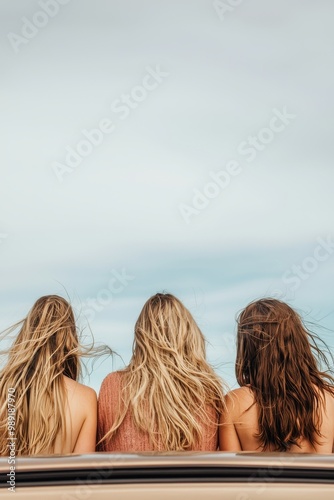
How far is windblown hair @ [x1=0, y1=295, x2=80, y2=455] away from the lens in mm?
4043

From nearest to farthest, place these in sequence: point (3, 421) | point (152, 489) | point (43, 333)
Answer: point (152, 489) < point (3, 421) < point (43, 333)

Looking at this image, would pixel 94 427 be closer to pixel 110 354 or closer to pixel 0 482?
pixel 110 354

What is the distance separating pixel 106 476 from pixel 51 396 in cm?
237

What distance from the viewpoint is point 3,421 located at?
4.07 metres

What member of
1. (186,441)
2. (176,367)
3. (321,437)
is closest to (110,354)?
(176,367)

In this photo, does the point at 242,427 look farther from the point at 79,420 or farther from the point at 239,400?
the point at 79,420

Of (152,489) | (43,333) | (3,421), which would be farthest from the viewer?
(43,333)

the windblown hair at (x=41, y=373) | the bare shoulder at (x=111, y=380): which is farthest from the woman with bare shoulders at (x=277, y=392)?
the windblown hair at (x=41, y=373)

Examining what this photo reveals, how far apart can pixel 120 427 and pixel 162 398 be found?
1.01 ft

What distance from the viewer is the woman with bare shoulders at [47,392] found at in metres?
4.05

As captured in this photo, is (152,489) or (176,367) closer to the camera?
(152,489)

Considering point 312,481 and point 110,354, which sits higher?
point 110,354

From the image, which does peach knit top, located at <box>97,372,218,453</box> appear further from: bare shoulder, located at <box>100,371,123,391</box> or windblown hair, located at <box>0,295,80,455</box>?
windblown hair, located at <box>0,295,80,455</box>

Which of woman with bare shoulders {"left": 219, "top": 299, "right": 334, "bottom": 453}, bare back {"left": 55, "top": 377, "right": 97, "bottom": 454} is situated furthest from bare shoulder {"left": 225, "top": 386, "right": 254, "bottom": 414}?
bare back {"left": 55, "top": 377, "right": 97, "bottom": 454}
